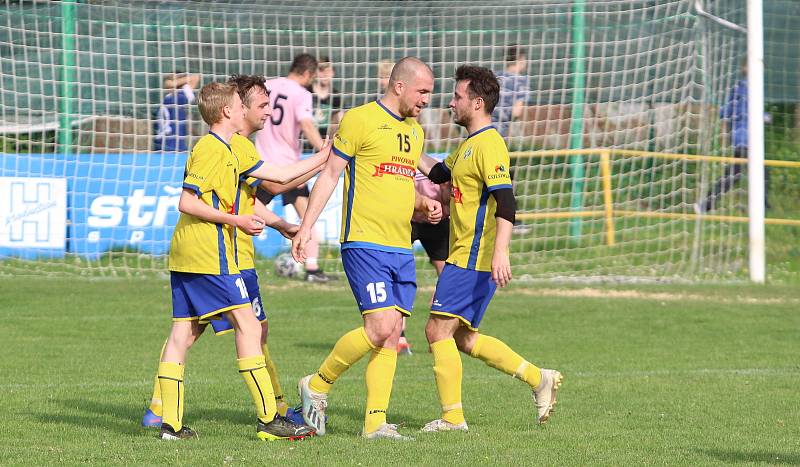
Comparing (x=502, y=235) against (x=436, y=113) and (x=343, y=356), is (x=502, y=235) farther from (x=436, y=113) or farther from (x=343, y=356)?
(x=436, y=113)

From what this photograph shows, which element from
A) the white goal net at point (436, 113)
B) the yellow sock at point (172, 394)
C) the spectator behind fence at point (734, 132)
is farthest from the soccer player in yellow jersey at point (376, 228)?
the spectator behind fence at point (734, 132)

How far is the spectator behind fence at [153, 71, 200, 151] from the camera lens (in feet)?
54.4

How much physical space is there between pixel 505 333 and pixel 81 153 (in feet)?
22.4

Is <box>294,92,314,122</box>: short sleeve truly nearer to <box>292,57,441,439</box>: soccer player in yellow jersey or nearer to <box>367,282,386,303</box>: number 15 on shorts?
<box>292,57,441,439</box>: soccer player in yellow jersey

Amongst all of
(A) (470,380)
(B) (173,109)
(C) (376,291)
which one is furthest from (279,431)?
(B) (173,109)

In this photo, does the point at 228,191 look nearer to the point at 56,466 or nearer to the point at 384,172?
the point at 384,172

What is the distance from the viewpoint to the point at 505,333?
39.2ft

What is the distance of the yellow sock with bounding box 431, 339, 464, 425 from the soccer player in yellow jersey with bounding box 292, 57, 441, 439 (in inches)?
12.9

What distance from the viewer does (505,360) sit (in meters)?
7.64

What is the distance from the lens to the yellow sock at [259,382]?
6.97 metres

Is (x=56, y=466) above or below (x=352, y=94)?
below

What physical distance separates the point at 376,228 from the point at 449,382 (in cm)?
97

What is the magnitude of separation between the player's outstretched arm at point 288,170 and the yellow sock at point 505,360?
1350mm

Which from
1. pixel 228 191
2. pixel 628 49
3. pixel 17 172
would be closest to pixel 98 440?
pixel 228 191
